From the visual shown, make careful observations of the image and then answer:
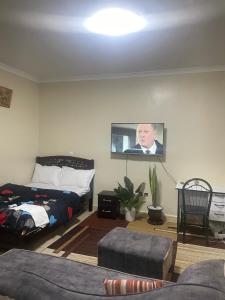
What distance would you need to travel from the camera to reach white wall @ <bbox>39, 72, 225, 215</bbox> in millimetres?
4297

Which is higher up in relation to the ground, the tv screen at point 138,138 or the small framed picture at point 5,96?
the small framed picture at point 5,96

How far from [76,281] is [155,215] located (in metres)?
2.83

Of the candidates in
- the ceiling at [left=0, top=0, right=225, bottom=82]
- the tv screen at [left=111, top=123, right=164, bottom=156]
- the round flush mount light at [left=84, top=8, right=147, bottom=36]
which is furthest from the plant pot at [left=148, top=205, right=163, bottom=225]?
the round flush mount light at [left=84, top=8, right=147, bottom=36]

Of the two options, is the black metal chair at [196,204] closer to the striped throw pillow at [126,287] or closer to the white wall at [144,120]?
the white wall at [144,120]

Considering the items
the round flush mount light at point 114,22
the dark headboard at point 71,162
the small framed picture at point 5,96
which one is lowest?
the dark headboard at point 71,162

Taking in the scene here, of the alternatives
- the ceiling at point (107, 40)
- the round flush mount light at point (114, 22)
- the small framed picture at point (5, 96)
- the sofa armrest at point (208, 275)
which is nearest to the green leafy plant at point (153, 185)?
the ceiling at point (107, 40)

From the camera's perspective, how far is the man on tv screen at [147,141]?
14.5ft

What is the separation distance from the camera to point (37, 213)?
3.18 metres

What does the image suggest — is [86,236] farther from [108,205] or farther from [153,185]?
[153,185]

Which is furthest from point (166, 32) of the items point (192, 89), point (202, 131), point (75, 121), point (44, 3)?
point (75, 121)

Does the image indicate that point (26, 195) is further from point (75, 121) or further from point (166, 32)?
point (166, 32)

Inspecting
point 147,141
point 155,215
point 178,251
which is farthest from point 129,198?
point 178,251

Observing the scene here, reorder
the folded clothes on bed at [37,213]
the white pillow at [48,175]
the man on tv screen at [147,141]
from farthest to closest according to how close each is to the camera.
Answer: the white pillow at [48,175], the man on tv screen at [147,141], the folded clothes on bed at [37,213]

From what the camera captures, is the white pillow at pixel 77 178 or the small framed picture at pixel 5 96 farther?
the white pillow at pixel 77 178
